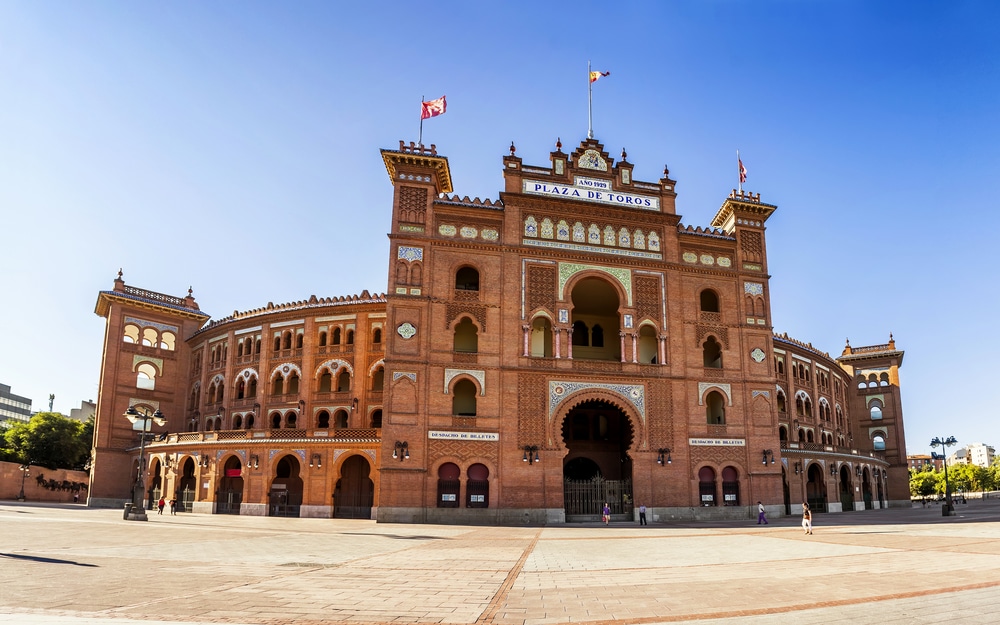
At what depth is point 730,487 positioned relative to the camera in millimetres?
40688

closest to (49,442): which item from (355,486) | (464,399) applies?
(355,486)

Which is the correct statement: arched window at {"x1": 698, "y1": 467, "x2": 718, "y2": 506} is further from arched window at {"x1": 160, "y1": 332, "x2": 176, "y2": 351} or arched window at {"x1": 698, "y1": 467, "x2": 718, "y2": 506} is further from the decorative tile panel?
arched window at {"x1": 160, "y1": 332, "x2": 176, "y2": 351}

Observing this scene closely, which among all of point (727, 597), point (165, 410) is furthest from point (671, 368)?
point (165, 410)

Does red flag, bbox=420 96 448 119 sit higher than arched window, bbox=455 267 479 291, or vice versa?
red flag, bbox=420 96 448 119

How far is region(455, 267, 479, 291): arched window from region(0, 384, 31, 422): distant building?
149 metres

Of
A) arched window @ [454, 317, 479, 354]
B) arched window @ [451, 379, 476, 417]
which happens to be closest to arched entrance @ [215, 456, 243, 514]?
arched window @ [451, 379, 476, 417]

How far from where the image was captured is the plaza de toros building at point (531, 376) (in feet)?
122

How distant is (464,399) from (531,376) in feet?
16.6

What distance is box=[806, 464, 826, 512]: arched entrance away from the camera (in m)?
51.5

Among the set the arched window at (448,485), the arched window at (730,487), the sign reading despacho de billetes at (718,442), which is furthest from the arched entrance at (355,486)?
the arched window at (730,487)

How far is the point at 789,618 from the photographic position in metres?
10.3

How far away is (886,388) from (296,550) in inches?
2769

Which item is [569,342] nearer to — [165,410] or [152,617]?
[152,617]

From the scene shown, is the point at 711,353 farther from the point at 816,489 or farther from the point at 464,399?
the point at 816,489
